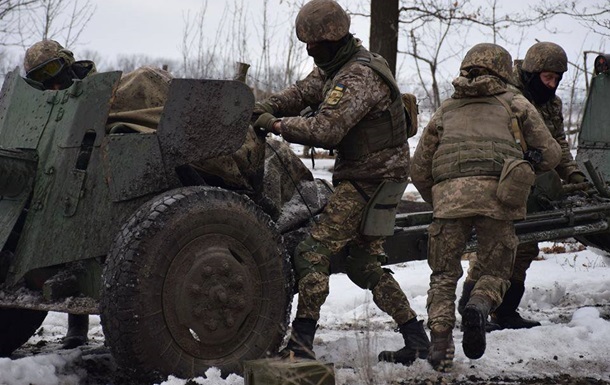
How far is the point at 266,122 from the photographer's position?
5113 millimetres

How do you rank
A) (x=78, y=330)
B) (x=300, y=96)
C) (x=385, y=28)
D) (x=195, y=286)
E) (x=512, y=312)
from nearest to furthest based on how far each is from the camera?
(x=195, y=286) < (x=300, y=96) < (x=78, y=330) < (x=512, y=312) < (x=385, y=28)

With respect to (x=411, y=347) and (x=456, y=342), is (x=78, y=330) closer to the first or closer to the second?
(x=411, y=347)

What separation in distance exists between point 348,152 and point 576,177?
251 cm

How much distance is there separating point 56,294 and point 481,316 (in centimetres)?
224

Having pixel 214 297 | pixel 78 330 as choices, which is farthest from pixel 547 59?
pixel 78 330

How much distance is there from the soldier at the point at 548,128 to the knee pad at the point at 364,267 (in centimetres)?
140

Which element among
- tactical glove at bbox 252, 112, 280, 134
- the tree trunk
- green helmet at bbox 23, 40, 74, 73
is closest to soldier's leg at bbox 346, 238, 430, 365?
tactical glove at bbox 252, 112, 280, 134

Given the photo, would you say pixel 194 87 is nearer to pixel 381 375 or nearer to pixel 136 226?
pixel 136 226

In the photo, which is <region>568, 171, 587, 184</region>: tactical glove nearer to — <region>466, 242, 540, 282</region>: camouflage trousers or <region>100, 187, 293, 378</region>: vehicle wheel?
<region>466, 242, 540, 282</region>: camouflage trousers

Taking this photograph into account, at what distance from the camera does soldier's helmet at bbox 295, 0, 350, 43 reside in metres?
5.10

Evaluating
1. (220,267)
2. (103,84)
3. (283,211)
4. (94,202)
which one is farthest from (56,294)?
(283,211)

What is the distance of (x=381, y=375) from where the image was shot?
15.7ft

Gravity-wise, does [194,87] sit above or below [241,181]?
above

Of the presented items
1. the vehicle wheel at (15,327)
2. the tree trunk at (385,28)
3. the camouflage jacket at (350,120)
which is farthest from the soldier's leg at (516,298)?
the tree trunk at (385,28)
